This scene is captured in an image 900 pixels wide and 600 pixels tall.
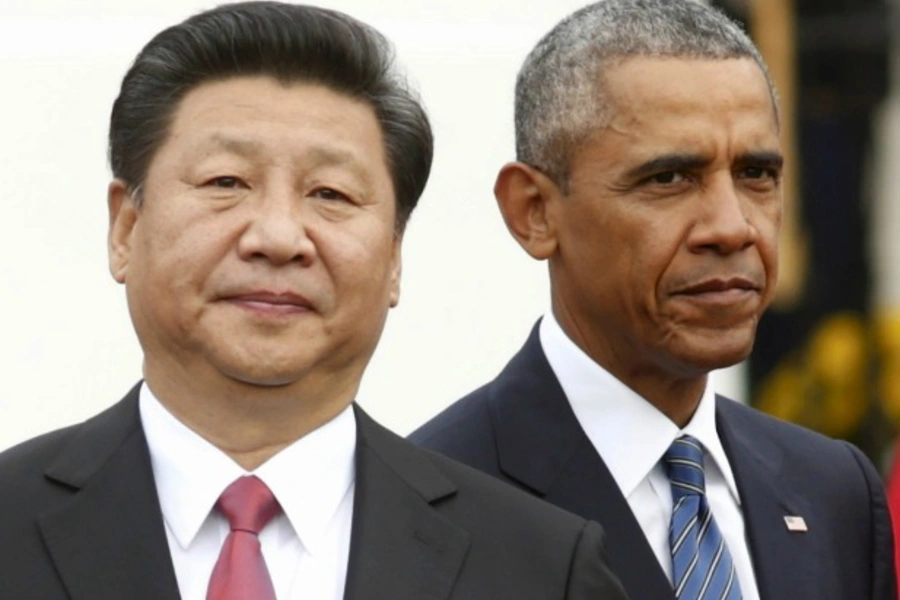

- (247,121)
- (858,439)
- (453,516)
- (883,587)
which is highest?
(247,121)

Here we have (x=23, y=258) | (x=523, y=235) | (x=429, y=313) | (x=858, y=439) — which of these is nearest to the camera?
(x=523, y=235)

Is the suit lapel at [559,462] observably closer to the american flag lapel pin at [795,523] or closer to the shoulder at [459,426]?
the shoulder at [459,426]

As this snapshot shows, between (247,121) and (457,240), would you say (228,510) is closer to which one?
(247,121)

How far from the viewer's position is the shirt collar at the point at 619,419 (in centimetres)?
388

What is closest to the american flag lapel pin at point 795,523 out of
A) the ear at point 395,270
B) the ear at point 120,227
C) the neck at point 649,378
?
the neck at point 649,378

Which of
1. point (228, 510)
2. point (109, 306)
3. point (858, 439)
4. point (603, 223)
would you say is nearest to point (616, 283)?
point (603, 223)

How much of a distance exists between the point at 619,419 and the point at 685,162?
422mm

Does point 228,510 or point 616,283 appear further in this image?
point 616,283

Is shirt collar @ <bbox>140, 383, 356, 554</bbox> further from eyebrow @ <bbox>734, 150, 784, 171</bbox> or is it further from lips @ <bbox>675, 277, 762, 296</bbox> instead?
eyebrow @ <bbox>734, 150, 784, 171</bbox>

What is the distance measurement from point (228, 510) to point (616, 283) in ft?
3.10

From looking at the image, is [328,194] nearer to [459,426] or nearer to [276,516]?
[276,516]

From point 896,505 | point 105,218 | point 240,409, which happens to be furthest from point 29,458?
point 105,218

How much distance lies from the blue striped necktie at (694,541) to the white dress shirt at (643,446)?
1.0 inches

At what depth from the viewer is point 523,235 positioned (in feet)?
13.4
